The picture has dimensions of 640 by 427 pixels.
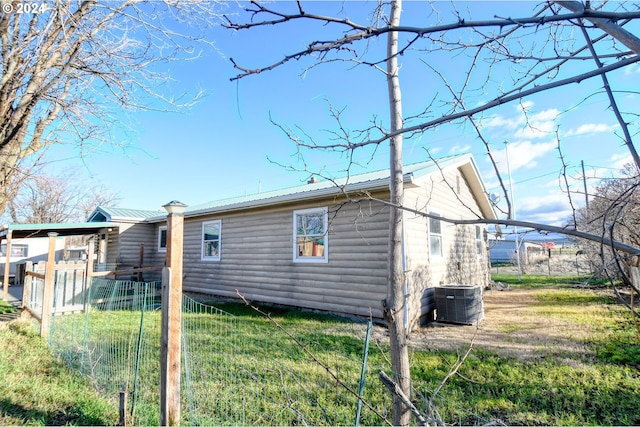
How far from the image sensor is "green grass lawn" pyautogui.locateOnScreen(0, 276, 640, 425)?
297 centimetres

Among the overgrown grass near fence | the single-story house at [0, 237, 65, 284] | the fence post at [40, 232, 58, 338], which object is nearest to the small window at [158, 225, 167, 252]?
the fence post at [40, 232, 58, 338]

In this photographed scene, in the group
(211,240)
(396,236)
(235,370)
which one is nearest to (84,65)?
(235,370)

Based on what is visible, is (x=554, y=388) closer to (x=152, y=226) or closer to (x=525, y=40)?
(x=525, y=40)

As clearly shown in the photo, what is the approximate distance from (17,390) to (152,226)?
471 inches

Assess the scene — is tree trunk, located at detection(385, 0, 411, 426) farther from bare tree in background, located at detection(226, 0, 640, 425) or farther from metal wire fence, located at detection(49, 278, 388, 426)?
metal wire fence, located at detection(49, 278, 388, 426)

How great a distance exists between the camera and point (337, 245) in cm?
744

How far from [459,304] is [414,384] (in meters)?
3.80

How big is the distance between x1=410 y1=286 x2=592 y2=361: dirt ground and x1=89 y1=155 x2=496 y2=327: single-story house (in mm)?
871

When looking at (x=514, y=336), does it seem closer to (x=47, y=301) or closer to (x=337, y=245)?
(x=337, y=245)

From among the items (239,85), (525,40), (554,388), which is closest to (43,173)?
(239,85)

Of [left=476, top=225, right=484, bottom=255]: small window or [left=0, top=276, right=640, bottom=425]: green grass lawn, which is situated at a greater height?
[left=476, top=225, right=484, bottom=255]: small window

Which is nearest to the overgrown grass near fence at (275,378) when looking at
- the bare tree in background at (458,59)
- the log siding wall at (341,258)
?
the bare tree in background at (458,59)

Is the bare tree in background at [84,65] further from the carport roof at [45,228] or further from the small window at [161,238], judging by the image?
the small window at [161,238]

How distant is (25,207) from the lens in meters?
22.9
